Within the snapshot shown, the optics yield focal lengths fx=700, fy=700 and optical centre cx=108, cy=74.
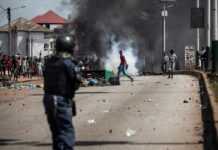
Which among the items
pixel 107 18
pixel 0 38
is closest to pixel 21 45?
pixel 0 38

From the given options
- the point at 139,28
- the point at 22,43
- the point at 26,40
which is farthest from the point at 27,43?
the point at 139,28

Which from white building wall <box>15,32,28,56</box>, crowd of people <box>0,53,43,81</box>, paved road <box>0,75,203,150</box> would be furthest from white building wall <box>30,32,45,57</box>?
paved road <box>0,75,203,150</box>

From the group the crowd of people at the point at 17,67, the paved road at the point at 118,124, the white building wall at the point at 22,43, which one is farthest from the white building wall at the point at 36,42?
the paved road at the point at 118,124

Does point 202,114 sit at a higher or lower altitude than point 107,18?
lower

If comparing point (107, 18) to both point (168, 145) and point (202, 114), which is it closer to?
point (202, 114)

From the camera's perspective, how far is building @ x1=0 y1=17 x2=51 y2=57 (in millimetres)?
101688

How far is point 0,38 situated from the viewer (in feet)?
342

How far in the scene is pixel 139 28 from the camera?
3046 inches

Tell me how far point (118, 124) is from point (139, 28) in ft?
211

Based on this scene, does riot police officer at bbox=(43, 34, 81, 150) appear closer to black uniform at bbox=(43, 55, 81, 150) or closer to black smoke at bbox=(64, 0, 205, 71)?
black uniform at bbox=(43, 55, 81, 150)

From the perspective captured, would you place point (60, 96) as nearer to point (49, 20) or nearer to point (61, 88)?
point (61, 88)

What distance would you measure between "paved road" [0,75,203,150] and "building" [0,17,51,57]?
269 ft

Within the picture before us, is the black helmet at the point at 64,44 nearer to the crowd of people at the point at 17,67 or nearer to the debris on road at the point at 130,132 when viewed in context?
the debris on road at the point at 130,132

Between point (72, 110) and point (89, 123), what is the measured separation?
6.10 m
